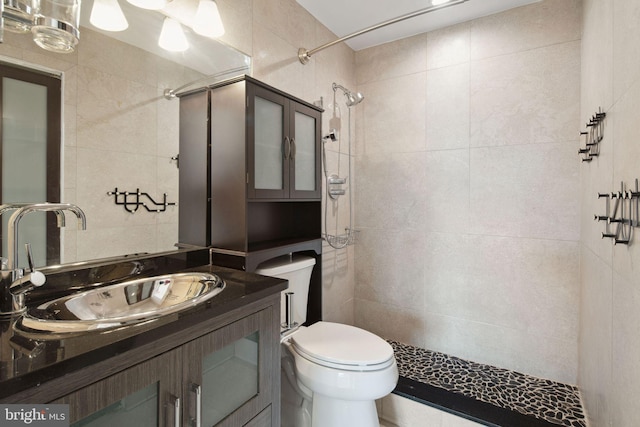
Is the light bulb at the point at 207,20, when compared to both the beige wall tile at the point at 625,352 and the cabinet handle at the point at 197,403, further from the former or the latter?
the beige wall tile at the point at 625,352

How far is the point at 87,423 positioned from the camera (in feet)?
1.98

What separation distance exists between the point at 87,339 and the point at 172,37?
4.00ft

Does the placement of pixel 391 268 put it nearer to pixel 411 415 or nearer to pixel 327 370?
pixel 411 415

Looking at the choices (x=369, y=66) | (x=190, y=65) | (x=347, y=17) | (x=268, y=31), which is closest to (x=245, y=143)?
(x=190, y=65)

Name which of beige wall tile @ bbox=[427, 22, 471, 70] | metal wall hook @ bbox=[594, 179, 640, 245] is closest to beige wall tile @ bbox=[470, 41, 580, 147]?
beige wall tile @ bbox=[427, 22, 471, 70]

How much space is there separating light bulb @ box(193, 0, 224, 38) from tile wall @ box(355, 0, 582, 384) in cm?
142

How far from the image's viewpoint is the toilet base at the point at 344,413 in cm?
136

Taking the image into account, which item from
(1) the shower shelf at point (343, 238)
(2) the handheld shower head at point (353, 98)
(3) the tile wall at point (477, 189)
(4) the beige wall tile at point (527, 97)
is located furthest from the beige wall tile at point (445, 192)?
(2) the handheld shower head at point (353, 98)

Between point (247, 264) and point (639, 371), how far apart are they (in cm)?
123

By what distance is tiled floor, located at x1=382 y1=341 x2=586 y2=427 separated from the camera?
1592 millimetres

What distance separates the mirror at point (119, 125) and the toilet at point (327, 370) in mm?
547

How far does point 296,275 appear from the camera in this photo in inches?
64.1

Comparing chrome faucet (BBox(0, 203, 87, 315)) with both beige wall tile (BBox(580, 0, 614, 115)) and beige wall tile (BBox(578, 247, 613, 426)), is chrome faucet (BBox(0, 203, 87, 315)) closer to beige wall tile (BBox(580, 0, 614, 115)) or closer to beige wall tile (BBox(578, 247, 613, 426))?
beige wall tile (BBox(578, 247, 613, 426))

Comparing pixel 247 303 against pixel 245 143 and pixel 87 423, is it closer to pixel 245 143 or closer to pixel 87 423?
pixel 87 423
